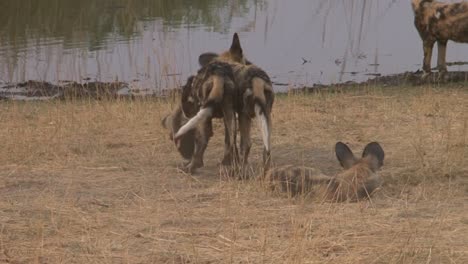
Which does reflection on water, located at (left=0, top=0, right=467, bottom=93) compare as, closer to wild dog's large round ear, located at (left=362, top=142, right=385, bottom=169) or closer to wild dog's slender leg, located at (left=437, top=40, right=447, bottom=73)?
wild dog's slender leg, located at (left=437, top=40, right=447, bottom=73)

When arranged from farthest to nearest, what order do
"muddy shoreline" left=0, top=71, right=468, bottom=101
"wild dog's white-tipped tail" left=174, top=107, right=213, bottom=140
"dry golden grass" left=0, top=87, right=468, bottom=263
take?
"muddy shoreline" left=0, top=71, right=468, bottom=101 → "wild dog's white-tipped tail" left=174, top=107, right=213, bottom=140 → "dry golden grass" left=0, top=87, right=468, bottom=263

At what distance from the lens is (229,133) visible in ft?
21.6

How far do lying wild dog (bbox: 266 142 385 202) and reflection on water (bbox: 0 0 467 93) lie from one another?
4.94 metres

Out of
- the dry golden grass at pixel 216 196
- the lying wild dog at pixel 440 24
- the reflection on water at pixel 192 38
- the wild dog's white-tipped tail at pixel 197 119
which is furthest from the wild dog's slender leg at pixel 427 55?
the wild dog's white-tipped tail at pixel 197 119

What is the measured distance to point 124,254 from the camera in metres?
4.54

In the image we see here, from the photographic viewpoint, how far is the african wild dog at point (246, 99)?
6.30 m

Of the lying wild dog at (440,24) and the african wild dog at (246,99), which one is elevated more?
the lying wild dog at (440,24)

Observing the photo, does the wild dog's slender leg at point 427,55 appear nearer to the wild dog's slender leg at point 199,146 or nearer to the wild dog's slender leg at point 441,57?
the wild dog's slender leg at point 441,57

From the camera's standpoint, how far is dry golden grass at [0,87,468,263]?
4594 millimetres

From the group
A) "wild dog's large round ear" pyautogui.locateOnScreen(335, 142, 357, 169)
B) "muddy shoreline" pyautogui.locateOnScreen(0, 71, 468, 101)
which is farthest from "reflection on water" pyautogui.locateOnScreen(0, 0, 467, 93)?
"wild dog's large round ear" pyautogui.locateOnScreen(335, 142, 357, 169)

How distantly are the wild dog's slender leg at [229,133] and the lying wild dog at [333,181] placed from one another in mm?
518

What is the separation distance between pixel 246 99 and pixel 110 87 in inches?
228

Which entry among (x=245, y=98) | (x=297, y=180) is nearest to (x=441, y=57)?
(x=245, y=98)

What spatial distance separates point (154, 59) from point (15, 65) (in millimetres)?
1975
